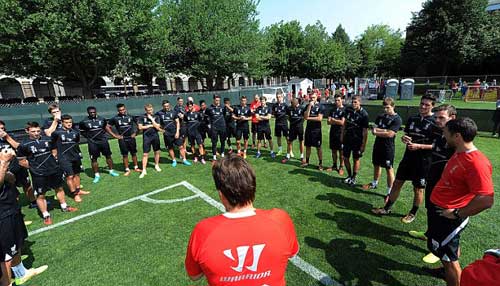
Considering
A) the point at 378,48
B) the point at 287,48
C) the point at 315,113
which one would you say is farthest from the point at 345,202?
the point at 378,48

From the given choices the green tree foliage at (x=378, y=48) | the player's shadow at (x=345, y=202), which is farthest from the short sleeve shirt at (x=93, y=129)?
the green tree foliage at (x=378, y=48)

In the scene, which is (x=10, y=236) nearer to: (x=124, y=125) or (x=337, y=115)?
(x=124, y=125)

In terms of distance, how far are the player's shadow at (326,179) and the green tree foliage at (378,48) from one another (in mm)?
56548

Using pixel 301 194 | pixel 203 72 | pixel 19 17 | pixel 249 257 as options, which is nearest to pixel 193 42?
pixel 203 72

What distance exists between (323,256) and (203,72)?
1130 inches

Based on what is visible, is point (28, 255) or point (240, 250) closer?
point (240, 250)

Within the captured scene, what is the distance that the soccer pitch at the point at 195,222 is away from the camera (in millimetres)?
3701

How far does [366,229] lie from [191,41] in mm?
28399

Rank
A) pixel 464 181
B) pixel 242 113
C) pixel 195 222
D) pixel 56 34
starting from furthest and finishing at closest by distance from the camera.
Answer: pixel 56 34, pixel 242 113, pixel 195 222, pixel 464 181

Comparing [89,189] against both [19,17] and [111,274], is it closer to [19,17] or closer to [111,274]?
[111,274]

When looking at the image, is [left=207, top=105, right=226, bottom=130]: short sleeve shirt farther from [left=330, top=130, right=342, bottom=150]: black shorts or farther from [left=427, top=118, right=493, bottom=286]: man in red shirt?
[left=427, top=118, right=493, bottom=286]: man in red shirt

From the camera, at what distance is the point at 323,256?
394cm

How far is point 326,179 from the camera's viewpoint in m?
7.02

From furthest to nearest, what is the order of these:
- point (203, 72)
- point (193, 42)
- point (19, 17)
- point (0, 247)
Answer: point (203, 72) < point (193, 42) < point (19, 17) < point (0, 247)
